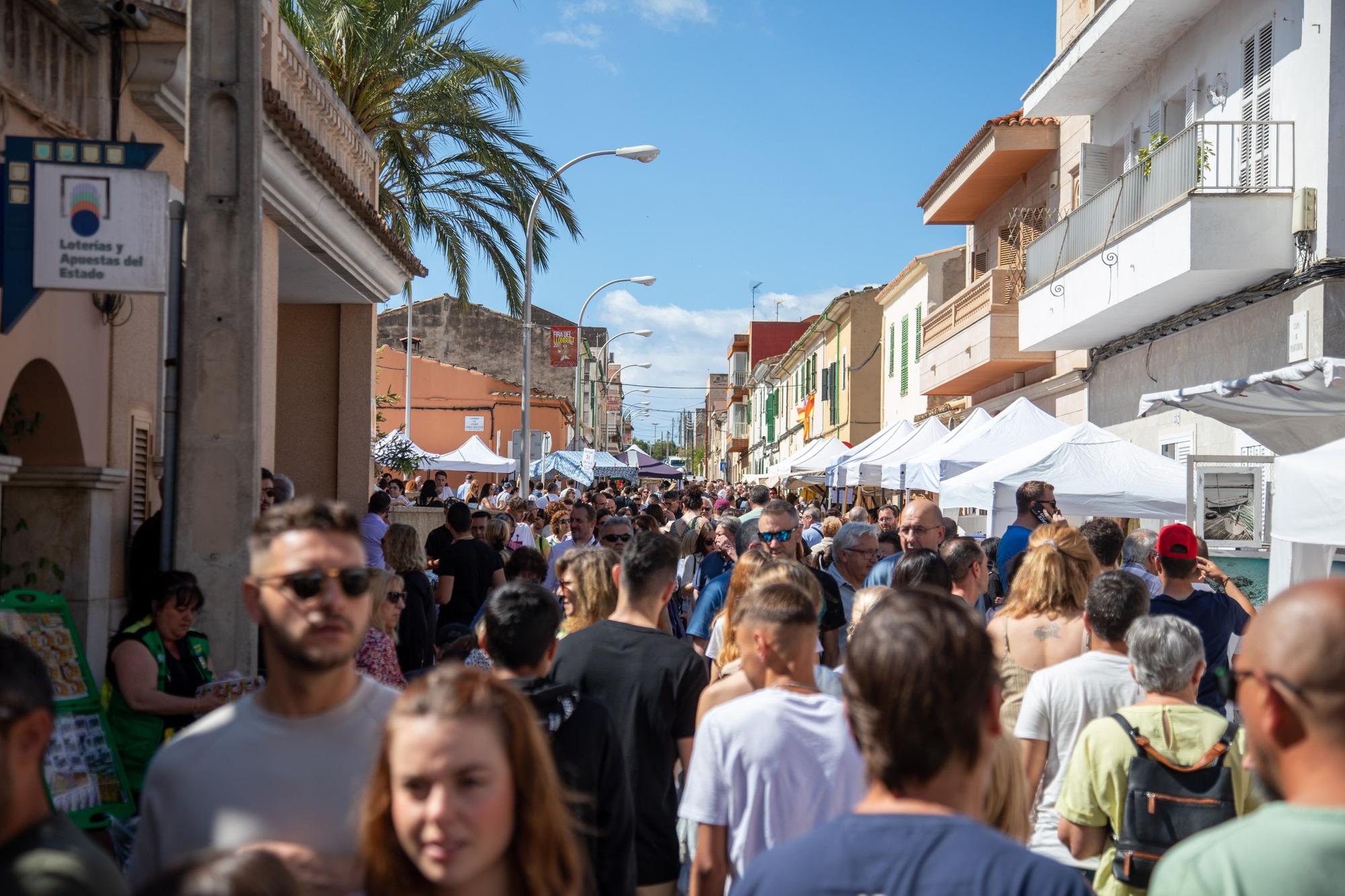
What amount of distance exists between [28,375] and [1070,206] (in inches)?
687

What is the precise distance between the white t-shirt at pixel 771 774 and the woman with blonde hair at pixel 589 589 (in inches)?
79.7

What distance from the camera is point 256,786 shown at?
2641 millimetres

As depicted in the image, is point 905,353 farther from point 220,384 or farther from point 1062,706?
point 1062,706

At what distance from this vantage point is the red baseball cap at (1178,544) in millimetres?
6156

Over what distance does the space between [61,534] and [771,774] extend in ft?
17.7

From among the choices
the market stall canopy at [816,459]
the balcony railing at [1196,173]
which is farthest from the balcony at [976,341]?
the balcony railing at [1196,173]

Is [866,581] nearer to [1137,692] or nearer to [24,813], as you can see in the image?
[1137,692]

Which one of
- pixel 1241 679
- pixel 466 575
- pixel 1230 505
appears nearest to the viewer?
pixel 1241 679

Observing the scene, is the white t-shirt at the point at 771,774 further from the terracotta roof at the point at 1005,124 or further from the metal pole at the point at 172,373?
the terracotta roof at the point at 1005,124

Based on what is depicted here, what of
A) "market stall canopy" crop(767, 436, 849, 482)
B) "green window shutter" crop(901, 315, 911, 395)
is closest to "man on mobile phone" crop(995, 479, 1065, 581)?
"market stall canopy" crop(767, 436, 849, 482)

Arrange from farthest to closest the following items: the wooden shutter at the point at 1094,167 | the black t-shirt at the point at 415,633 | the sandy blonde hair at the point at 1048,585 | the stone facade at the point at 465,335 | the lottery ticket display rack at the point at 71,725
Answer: the stone facade at the point at 465,335 < the wooden shutter at the point at 1094,167 < the black t-shirt at the point at 415,633 < the sandy blonde hair at the point at 1048,585 < the lottery ticket display rack at the point at 71,725

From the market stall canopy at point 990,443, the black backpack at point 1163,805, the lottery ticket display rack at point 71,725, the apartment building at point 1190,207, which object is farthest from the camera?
the market stall canopy at point 990,443

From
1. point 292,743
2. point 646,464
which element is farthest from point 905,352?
point 292,743

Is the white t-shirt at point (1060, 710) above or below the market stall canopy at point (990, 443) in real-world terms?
below
